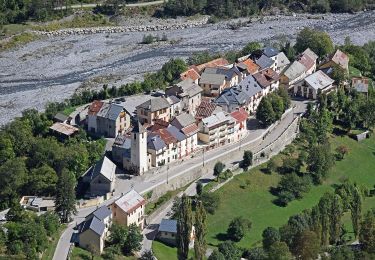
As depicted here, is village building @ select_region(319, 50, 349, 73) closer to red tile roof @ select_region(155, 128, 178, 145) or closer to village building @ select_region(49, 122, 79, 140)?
red tile roof @ select_region(155, 128, 178, 145)

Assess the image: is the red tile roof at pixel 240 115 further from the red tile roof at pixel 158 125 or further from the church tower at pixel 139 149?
the church tower at pixel 139 149

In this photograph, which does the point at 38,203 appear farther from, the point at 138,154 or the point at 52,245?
the point at 138,154

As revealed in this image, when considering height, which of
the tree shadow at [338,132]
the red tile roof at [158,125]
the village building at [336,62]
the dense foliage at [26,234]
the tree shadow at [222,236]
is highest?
the village building at [336,62]

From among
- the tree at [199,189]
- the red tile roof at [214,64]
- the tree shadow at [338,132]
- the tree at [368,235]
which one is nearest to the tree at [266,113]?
the tree shadow at [338,132]

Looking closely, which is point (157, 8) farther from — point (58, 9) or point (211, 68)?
point (211, 68)

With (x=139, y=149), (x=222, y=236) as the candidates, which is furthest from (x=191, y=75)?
(x=222, y=236)

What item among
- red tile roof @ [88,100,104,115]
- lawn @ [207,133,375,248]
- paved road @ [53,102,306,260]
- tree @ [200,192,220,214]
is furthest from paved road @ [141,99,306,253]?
red tile roof @ [88,100,104,115]
